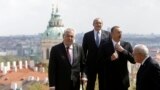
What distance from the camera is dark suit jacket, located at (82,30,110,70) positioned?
11094mm

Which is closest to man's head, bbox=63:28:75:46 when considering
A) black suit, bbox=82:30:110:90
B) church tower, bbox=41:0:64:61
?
black suit, bbox=82:30:110:90

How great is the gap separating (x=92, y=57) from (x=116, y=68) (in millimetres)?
665

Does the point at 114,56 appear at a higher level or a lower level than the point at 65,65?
higher

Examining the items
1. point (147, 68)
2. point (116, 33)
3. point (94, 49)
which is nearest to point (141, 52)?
point (147, 68)

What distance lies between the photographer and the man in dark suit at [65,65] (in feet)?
34.2

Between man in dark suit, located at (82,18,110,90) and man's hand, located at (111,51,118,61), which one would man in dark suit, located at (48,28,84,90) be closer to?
man's hand, located at (111,51,118,61)

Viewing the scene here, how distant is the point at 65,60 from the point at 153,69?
1.88m

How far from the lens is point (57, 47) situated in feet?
34.3

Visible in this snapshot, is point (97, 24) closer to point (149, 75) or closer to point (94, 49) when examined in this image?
point (94, 49)

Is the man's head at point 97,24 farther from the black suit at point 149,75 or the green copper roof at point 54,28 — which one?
the green copper roof at point 54,28

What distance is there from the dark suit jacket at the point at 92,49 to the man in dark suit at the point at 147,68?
6.39 feet

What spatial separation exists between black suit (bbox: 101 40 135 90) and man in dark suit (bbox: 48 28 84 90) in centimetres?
43

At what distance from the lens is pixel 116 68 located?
1062 centimetres

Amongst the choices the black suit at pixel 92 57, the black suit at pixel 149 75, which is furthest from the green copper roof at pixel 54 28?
the black suit at pixel 149 75
